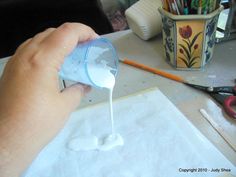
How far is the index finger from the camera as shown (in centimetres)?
43

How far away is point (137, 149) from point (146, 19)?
38 cm

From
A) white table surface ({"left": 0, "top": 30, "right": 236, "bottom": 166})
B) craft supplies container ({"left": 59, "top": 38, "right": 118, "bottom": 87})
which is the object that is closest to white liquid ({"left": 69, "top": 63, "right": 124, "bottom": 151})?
craft supplies container ({"left": 59, "top": 38, "right": 118, "bottom": 87})

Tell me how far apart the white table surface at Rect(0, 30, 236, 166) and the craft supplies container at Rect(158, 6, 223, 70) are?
0.8 inches

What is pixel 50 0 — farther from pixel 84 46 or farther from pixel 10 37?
pixel 84 46

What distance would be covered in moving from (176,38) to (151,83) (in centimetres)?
11

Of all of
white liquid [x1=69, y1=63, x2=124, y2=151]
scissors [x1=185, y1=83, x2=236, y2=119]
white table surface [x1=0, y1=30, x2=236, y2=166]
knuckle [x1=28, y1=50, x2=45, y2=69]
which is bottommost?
white table surface [x1=0, y1=30, x2=236, y2=166]

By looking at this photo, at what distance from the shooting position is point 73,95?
46 centimetres

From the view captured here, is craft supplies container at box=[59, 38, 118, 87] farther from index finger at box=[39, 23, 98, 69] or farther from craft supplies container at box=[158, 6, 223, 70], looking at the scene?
craft supplies container at box=[158, 6, 223, 70]

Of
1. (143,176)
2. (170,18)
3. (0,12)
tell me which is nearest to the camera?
(143,176)

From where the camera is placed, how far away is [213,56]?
0.71m

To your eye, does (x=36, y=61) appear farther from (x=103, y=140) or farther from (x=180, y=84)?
(x=180, y=84)

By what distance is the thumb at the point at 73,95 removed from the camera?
0.44 metres

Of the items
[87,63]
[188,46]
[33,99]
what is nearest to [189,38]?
[188,46]

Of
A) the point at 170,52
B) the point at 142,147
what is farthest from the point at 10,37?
the point at 142,147
